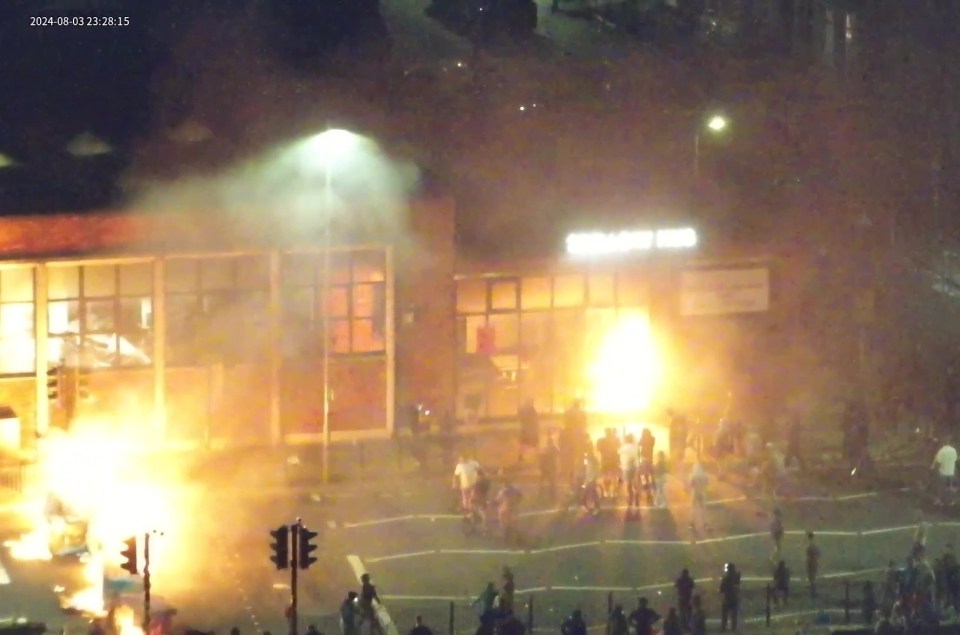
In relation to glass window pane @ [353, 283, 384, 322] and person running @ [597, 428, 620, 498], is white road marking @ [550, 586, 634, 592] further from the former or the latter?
glass window pane @ [353, 283, 384, 322]

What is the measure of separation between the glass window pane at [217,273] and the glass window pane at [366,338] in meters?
2.61

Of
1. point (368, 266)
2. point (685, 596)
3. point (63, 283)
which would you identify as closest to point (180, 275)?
point (63, 283)

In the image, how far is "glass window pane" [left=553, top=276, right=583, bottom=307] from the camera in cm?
3459

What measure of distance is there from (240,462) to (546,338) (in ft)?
22.7

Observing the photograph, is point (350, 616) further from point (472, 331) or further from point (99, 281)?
point (472, 331)

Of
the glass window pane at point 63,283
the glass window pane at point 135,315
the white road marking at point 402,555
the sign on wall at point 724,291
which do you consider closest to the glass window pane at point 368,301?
the glass window pane at point 135,315

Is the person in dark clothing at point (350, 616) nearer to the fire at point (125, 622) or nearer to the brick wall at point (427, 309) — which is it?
the fire at point (125, 622)

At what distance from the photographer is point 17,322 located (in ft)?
101

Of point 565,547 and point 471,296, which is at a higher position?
point 471,296

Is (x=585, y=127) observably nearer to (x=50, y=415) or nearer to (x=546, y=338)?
(x=546, y=338)

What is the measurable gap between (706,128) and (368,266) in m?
8.24

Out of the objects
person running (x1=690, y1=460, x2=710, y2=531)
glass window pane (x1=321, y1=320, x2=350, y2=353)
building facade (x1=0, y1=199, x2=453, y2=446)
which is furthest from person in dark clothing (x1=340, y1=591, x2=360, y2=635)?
glass window pane (x1=321, y1=320, x2=350, y2=353)

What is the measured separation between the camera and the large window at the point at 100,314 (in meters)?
31.2

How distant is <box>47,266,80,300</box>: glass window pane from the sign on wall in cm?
1221
